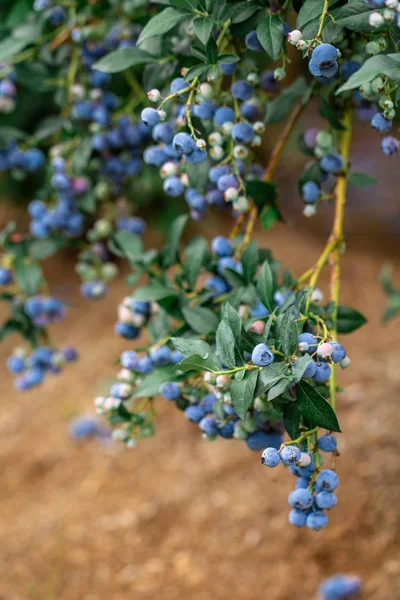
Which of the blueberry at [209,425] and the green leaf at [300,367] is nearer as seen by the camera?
the green leaf at [300,367]

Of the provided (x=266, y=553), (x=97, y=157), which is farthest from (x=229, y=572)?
(x=97, y=157)

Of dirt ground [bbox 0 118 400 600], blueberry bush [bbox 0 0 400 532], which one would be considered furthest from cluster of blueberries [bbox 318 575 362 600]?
blueberry bush [bbox 0 0 400 532]

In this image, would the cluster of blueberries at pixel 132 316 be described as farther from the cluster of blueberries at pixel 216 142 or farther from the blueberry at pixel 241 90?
the blueberry at pixel 241 90

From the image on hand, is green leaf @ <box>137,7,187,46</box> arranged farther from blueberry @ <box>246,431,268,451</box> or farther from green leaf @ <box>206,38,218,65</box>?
blueberry @ <box>246,431,268,451</box>

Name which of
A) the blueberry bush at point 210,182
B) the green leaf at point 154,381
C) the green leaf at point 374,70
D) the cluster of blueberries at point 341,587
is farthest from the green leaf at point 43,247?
the cluster of blueberries at point 341,587

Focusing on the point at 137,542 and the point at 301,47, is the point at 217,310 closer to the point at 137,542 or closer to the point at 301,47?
the point at 301,47

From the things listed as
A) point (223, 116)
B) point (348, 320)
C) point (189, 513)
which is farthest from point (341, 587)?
point (223, 116)

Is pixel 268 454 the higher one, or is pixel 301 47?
pixel 301 47
